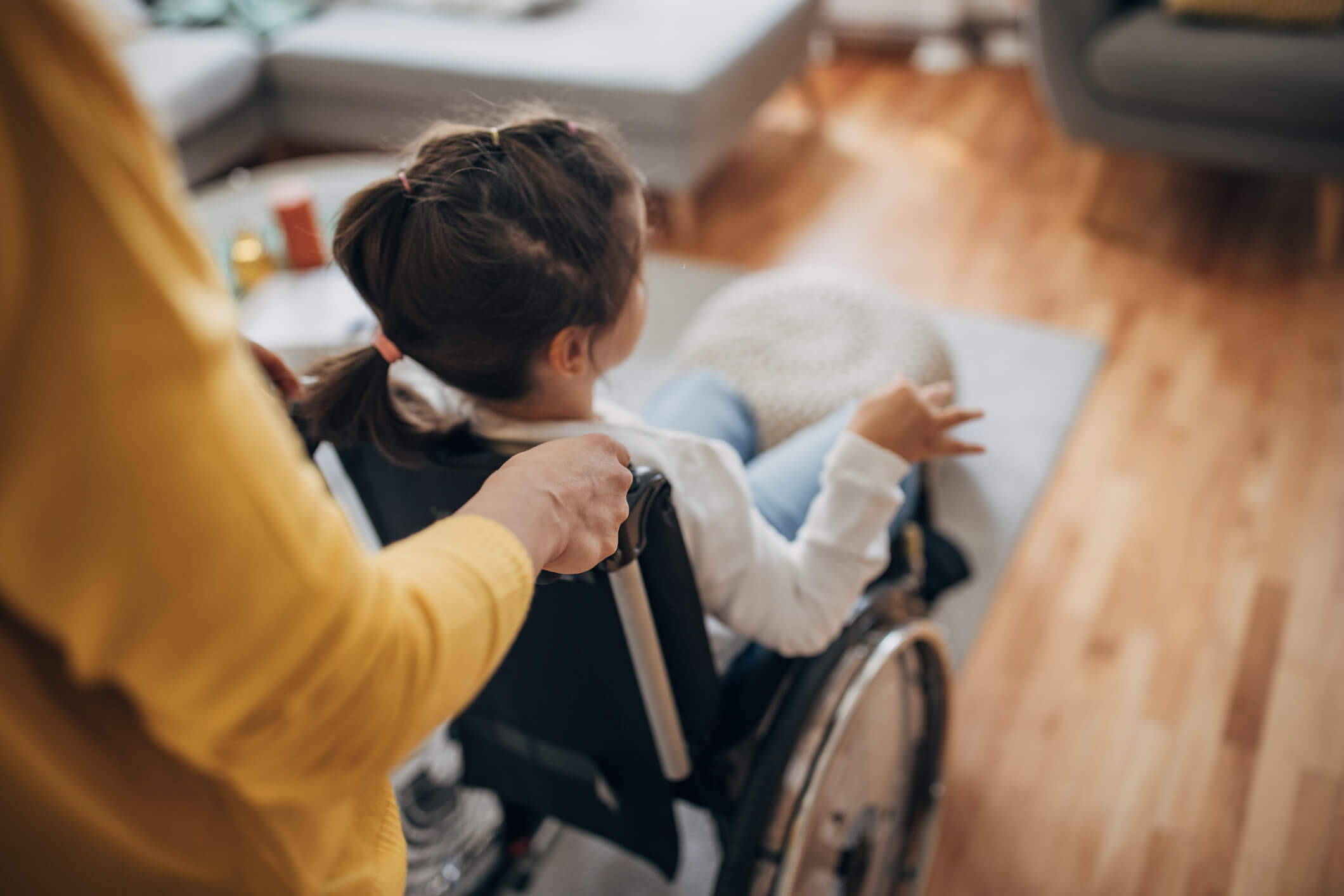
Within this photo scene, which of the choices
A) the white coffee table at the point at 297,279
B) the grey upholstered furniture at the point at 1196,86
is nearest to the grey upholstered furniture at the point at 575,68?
the white coffee table at the point at 297,279

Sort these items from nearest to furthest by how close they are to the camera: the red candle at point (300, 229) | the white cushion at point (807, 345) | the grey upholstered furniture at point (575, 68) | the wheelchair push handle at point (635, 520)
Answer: the wheelchair push handle at point (635, 520), the white cushion at point (807, 345), the red candle at point (300, 229), the grey upholstered furniture at point (575, 68)

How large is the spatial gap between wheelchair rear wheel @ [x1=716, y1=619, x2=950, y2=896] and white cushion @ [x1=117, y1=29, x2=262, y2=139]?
2.45 m

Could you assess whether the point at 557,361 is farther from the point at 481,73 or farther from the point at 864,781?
the point at 481,73

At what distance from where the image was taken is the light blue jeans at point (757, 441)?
3.42 feet

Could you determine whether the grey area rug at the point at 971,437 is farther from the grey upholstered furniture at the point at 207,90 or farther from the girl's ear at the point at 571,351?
the grey upholstered furniture at the point at 207,90

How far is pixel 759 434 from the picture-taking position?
59.9 inches

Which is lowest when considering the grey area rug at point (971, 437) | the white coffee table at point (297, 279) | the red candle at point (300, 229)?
the grey area rug at point (971, 437)

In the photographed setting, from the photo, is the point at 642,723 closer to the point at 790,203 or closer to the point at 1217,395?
the point at 1217,395

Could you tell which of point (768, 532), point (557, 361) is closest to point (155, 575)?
point (557, 361)

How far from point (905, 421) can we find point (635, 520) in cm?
35

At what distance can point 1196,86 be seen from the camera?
87.9 inches

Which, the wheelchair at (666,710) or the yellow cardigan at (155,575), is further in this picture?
the wheelchair at (666,710)

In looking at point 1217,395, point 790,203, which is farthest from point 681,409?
point 790,203

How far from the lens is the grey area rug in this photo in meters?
1.27
